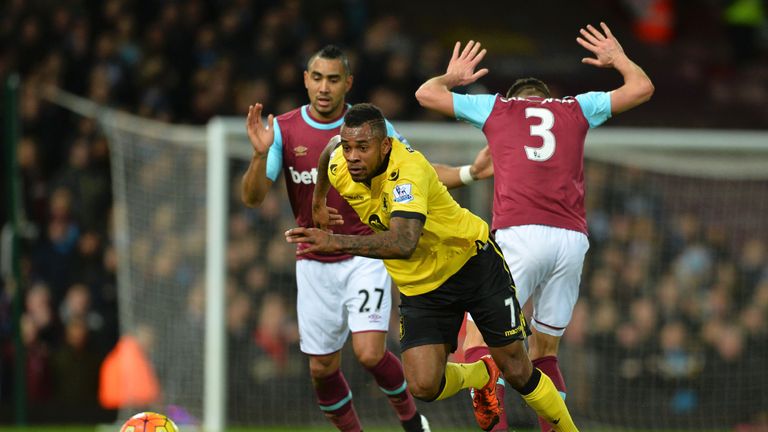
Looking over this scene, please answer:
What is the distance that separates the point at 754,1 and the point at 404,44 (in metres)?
5.28

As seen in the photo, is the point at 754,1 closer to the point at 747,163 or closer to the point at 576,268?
the point at 747,163

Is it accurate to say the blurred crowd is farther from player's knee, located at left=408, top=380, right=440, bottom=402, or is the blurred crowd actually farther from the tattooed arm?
the tattooed arm

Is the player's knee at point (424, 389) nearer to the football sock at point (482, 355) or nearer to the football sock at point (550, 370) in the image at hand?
the football sock at point (482, 355)

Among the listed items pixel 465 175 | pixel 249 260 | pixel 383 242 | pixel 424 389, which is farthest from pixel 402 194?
pixel 249 260

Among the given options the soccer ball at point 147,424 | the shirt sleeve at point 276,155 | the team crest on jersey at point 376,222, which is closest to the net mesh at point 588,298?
the shirt sleeve at point 276,155

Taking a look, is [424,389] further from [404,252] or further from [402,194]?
[402,194]

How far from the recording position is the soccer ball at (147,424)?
734 centimetres

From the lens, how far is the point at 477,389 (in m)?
7.32

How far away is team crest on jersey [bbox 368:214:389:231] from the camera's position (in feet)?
22.4

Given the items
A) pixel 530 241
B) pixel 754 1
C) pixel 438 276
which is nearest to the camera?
pixel 438 276

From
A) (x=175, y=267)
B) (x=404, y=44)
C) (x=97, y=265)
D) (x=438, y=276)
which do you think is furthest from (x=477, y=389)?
(x=404, y=44)

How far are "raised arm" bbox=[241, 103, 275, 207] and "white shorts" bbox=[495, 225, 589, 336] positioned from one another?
1.43 metres

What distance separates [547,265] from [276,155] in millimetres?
1771

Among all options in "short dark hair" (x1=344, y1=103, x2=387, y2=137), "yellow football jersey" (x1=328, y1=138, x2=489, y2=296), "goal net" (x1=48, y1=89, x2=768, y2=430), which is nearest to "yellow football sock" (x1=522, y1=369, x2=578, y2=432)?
"yellow football jersey" (x1=328, y1=138, x2=489, y2=296)
